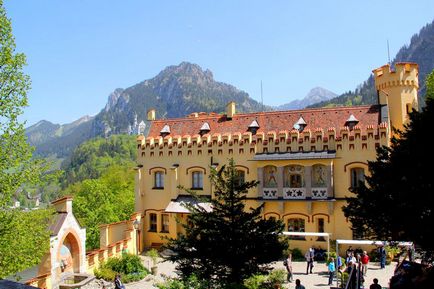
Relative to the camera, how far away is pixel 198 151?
34.7m

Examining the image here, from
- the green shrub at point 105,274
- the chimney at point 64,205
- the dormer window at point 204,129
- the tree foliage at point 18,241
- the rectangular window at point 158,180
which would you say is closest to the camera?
the tree foliage at point 18,241

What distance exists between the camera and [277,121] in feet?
112

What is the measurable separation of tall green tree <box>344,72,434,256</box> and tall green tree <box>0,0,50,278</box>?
435 inches

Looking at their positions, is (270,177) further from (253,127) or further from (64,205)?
(64,205)

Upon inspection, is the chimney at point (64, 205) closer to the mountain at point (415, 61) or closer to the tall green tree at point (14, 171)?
the tall green tree at point (14, 171)

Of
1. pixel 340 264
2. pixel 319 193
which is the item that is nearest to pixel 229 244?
pixel 340 264

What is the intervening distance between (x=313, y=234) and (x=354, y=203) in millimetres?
17168

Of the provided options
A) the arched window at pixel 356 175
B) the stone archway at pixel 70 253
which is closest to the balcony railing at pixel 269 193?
the arched window at pixel 356 175

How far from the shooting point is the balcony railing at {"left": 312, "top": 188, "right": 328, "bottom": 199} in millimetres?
30109

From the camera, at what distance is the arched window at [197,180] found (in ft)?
114

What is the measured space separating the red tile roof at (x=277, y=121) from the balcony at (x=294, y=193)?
15.4 ft

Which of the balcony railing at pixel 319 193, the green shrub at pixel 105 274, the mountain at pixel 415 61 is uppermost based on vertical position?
the mountain at pixel 415 61

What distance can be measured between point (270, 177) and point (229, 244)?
16.5m

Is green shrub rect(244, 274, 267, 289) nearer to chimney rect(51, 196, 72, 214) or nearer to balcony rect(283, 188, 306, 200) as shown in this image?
balcony rect(283, 188, 306, 200)
